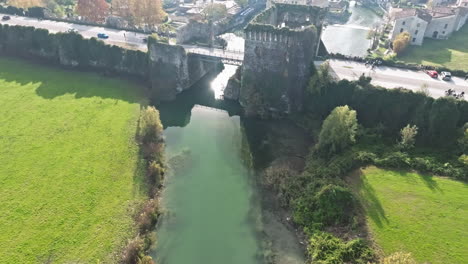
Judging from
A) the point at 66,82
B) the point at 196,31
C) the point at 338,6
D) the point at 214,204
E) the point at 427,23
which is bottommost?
the point at 214,204

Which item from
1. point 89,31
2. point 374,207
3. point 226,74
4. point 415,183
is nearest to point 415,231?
point 374,207

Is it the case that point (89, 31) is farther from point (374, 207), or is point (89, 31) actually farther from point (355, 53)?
point (374, 207)

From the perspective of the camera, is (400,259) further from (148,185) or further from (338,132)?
(148,185)

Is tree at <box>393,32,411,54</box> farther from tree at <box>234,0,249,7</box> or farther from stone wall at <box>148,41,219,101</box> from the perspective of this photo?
tree at <box>234,0,249,7</box>

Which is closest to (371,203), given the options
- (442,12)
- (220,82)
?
(220,82)

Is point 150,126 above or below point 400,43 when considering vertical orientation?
below

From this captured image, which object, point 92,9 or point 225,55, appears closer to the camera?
point 225,55

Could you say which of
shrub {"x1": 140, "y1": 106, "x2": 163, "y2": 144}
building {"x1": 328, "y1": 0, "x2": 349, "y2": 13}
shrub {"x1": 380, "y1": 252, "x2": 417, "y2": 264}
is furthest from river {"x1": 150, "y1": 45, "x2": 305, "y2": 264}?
building {"x1": 328, "y1": 0, "x2": 349, "y2": 13}

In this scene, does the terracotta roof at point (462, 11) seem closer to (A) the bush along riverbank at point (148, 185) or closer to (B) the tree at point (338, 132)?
(B) the tree at point (338, 132)

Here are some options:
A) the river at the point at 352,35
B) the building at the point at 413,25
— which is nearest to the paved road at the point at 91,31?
the river at the point at 352,35
